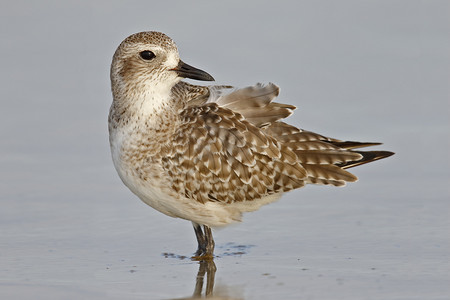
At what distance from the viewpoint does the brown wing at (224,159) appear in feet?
34.8

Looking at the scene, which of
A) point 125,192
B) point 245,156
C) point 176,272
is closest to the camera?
point 176,272

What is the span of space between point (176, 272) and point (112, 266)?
2.11ft

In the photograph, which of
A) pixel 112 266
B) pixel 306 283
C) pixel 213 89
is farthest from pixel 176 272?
pixel 213 89

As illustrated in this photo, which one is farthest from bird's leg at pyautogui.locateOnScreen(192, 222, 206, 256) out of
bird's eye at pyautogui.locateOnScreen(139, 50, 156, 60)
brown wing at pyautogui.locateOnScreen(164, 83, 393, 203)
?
bird's eye at pyautogui.locateOnScreen(139, 50, 156, 60)

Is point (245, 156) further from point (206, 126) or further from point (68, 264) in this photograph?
point (68, 264)

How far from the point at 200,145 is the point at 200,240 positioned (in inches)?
40.6

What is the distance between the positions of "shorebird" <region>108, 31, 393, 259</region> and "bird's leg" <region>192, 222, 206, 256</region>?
0.01 meters

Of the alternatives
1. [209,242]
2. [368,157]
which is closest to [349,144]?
[368,157]

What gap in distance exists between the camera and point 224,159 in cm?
1070

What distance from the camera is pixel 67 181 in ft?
41.2

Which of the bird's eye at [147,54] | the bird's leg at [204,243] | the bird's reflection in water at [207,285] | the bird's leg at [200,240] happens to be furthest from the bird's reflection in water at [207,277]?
the bird's eye at [147,54]

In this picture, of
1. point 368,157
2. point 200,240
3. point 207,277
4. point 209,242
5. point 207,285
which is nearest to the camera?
point 207,285

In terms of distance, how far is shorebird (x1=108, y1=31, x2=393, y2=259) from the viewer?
1055cm

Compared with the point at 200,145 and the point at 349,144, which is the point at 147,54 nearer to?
the point at 200,145
